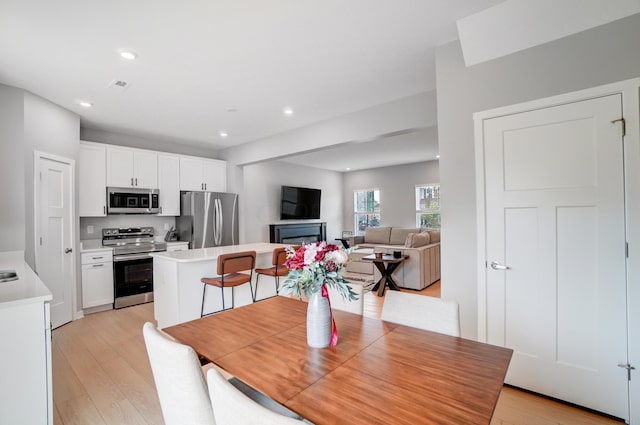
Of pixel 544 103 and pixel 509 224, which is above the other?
pixel 544 103

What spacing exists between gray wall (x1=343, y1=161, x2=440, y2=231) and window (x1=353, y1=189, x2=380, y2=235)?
0.21m

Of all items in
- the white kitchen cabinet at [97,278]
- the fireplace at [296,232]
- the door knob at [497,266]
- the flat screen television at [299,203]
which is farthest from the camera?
the flat screen television at [299,203]

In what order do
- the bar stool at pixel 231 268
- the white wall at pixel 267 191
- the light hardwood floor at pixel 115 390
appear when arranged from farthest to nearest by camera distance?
the white wall at pixel 267 191 → the bar stool at pixel 231 268 → the light hardwood floor at pixel 115 390

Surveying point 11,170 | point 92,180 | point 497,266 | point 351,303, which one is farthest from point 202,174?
point 497,266

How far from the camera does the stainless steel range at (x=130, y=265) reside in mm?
4469

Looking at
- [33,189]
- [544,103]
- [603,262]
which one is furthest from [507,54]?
[33,189]

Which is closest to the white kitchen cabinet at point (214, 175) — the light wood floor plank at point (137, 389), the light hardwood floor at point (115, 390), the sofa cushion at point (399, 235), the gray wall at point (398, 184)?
the light hardwood floor at point (115, 390)

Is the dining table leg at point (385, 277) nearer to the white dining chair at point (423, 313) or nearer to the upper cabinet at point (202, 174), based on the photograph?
the white dining chair at point (423, 313)

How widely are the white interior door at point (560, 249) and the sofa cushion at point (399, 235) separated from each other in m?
5.41

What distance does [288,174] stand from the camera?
800cm

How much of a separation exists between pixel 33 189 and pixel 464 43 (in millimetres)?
4573

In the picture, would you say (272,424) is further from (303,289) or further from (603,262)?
(603,262)

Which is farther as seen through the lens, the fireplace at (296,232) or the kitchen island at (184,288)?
the fireplace at (296,232)

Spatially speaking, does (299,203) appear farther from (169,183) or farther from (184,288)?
(184,288)
